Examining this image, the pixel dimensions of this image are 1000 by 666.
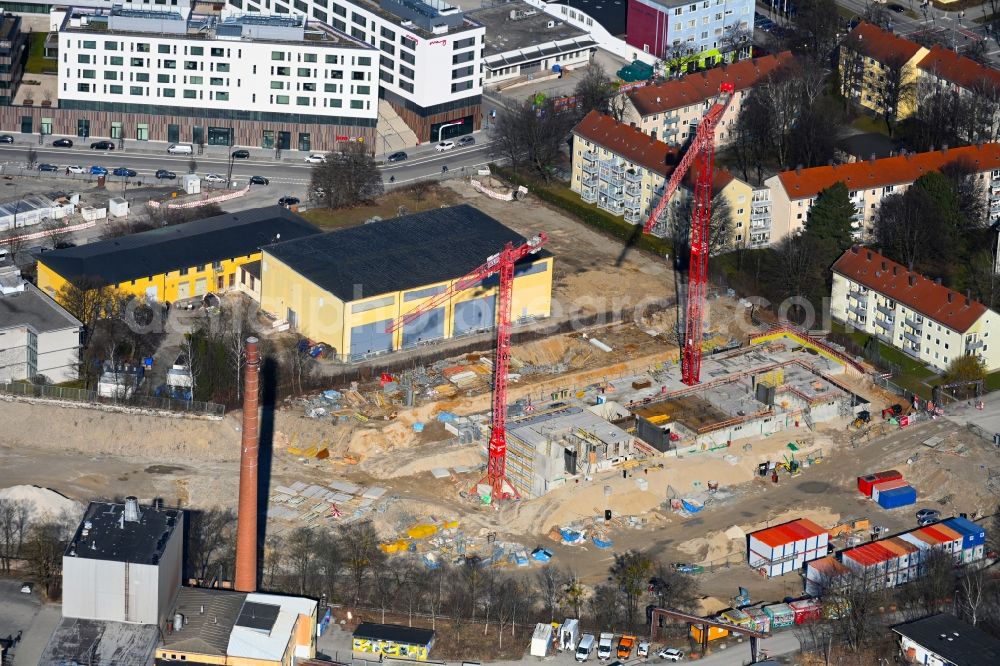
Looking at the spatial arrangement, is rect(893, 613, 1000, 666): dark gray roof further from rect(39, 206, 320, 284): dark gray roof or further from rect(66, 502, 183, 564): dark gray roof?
rect(39, 206, 320, 284): dark gray roof

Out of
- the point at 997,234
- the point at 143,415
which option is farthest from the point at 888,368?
the point at 143,415

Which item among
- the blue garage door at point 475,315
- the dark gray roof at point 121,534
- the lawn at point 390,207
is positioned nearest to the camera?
the dark gray roof at point 121,534

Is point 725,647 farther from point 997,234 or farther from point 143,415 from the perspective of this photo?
point 997,234

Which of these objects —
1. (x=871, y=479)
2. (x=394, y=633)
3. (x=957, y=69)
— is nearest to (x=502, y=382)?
(x=394, y=633)

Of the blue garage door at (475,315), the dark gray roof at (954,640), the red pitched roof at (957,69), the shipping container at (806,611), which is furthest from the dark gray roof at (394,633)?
the red pitched roof at (957,69)

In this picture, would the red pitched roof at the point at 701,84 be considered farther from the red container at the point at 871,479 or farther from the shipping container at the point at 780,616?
the shipping container at the point at 780,616

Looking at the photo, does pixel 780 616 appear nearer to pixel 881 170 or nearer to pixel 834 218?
pixel 834 218

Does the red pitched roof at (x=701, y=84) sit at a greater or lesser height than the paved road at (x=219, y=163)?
greater
